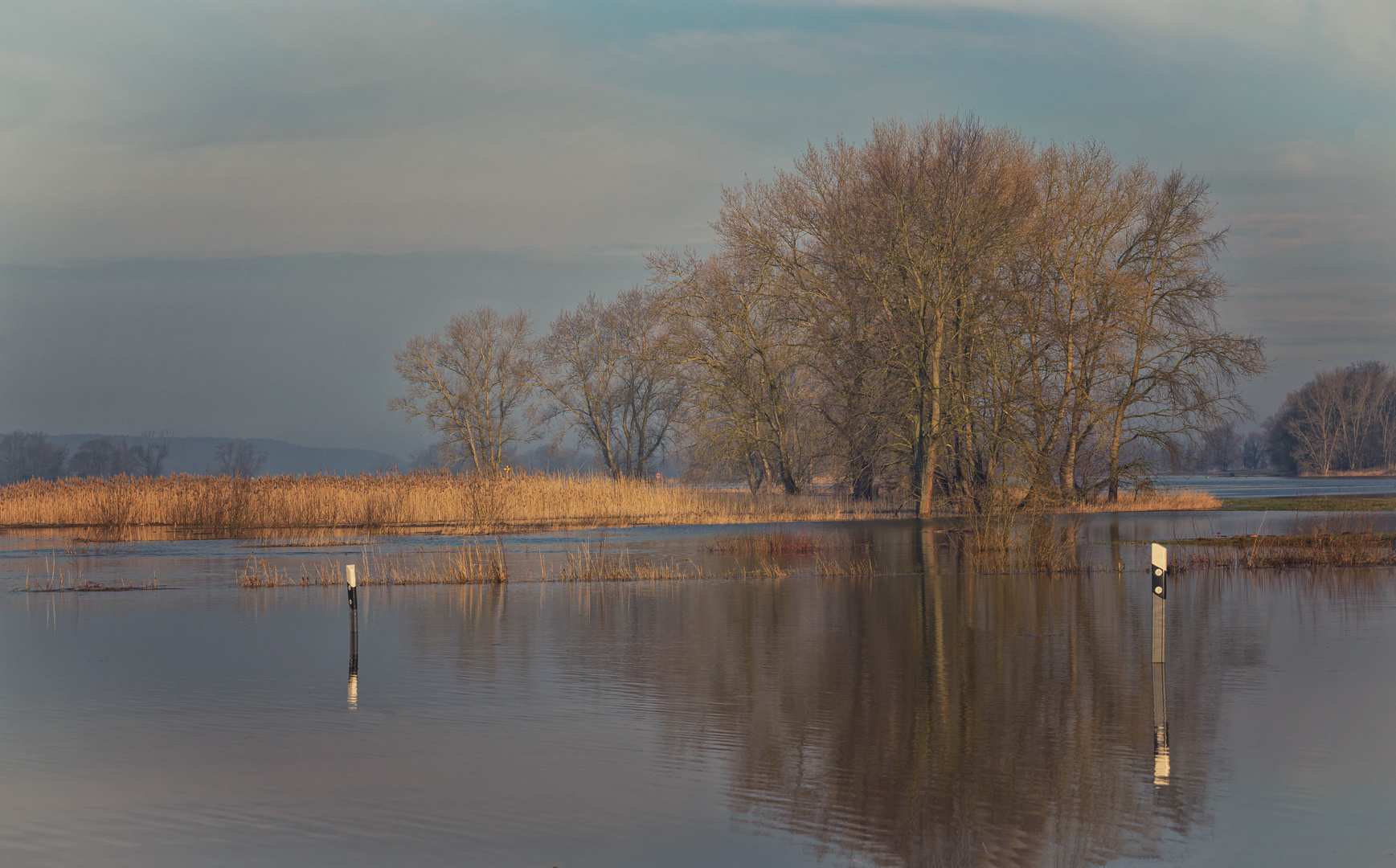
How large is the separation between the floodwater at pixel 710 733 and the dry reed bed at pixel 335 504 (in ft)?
67.2

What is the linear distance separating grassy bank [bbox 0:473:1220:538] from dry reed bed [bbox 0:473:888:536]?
36 mm

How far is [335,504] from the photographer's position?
39125 mm

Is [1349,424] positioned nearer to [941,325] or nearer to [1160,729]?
[941,325]

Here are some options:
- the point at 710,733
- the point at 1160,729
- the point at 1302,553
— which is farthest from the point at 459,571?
the point at 1302,553

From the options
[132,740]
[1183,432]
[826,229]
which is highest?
[826,229]

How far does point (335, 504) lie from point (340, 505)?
0.50 ft

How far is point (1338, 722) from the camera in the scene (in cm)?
884

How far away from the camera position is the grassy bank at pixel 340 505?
37.8m

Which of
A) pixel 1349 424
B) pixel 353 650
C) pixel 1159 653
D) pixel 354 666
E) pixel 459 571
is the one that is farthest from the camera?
pixel 1349 424

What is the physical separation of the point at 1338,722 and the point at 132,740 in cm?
892

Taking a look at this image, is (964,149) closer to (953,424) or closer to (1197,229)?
(953,424)

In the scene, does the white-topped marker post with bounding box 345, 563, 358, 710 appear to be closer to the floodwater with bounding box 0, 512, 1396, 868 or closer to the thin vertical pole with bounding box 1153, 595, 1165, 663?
the floodwater with bounding box 0, 512, 1396, 868

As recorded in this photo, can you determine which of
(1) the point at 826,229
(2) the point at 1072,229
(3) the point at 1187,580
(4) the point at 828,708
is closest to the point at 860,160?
(1) the point at 826,229

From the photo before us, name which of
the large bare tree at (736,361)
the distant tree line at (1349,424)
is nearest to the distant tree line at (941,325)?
the large bare tree at (736,361)
